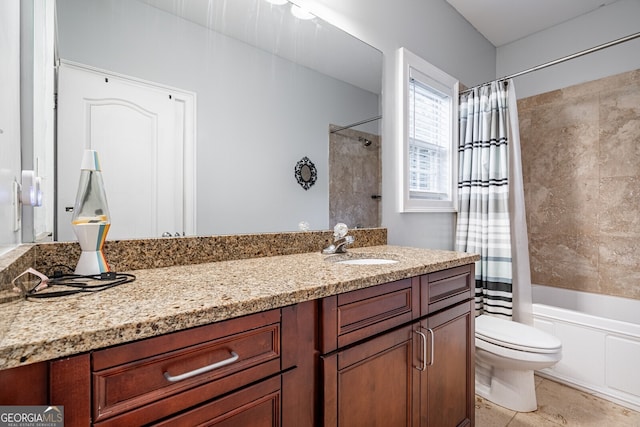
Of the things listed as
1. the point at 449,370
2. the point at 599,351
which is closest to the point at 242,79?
the point at 449,370

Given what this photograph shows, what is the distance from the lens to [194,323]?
60 cm

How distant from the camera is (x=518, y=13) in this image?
247cm

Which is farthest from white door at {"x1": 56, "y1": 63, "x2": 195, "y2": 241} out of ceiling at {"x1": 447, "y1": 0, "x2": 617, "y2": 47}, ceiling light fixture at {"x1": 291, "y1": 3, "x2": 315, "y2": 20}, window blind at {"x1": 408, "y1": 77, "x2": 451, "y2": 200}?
ceiling at {"x1": 447, "y1": 0, "x2": 617, "y2": 47}

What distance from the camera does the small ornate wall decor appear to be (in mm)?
1525

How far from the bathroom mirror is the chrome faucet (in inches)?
4.8

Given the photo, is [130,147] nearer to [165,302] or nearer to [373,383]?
[165,302]

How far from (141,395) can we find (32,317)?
0.24 metres

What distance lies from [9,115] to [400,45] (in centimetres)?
193

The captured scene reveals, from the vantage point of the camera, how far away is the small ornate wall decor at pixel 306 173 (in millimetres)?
1525

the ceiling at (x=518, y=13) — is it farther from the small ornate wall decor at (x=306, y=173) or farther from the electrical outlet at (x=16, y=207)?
the electrical outlet at (x=16, y=207)

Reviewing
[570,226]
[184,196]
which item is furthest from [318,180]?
[570,226]

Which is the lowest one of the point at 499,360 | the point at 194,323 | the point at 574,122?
the point at 499,360

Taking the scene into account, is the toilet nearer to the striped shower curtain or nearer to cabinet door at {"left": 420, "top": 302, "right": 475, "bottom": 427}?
the striped shower curtain

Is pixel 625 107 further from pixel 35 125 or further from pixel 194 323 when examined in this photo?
pixel 35 125
